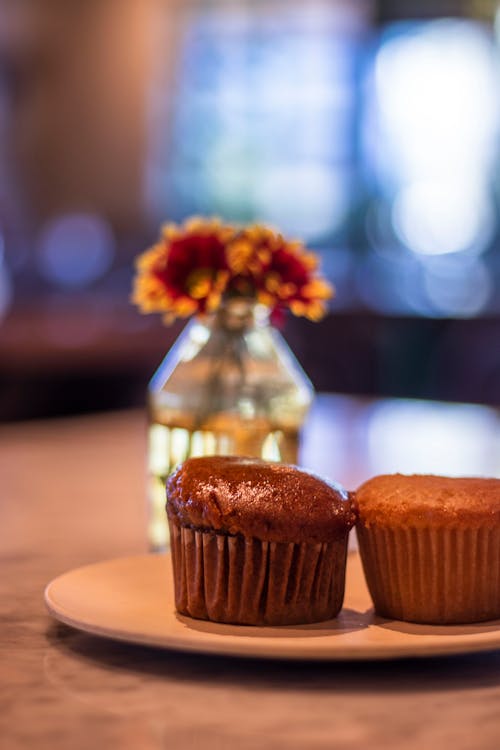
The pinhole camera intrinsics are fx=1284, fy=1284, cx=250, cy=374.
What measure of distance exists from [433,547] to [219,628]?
17cm

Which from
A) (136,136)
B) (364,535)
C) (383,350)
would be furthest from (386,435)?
(136,136)

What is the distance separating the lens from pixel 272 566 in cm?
88

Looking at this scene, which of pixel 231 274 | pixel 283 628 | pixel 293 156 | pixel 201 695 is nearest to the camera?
pixel 201 695

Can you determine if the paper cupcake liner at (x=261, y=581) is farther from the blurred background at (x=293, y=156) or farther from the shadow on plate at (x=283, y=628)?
the blurred background at (x=293, y=156)

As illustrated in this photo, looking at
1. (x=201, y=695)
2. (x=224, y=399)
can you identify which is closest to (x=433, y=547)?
(x=201, y=695)

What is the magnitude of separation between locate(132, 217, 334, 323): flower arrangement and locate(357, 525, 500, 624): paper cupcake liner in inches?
16.4

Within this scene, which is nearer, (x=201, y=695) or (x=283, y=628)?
(x=201, y=695)

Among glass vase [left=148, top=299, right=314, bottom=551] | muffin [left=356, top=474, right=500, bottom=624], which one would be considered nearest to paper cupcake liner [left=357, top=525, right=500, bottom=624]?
muffin [left=356, top=474, right=500, bottom=624]

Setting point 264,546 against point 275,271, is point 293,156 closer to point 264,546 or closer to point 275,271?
point 275,271

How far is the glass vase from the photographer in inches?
51.3

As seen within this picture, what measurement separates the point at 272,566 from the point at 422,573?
4.5 inches

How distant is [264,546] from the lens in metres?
0.89

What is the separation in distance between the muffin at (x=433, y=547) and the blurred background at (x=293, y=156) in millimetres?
4153

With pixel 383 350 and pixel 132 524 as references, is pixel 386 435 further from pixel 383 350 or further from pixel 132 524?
pixel 383 350
